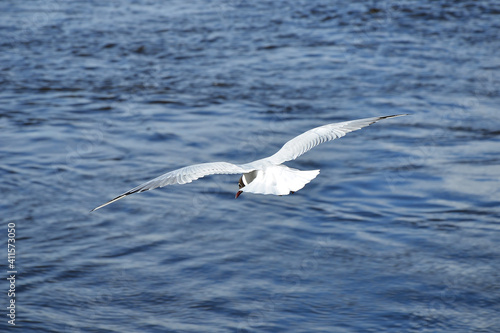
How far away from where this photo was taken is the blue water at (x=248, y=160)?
680cm

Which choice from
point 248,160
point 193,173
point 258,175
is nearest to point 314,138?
point 258,175

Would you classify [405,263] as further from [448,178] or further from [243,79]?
[243,79]

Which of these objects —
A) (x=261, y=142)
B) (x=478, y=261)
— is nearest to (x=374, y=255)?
(x=478, y=261)

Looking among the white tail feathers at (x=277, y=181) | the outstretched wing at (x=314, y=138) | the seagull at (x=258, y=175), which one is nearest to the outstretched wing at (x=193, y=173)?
the seagull at (x=258, y=175)

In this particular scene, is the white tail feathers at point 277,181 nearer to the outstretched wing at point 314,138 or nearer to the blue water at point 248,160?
the outstretched wing at point 314,138

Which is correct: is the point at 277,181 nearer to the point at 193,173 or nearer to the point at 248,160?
the point at 193,173

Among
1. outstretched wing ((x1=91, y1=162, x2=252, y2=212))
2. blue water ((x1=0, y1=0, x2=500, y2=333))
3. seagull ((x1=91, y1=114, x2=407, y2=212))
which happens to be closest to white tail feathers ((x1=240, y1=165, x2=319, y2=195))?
seagull ((x1=91, y1=114, x2=407, y2=212))

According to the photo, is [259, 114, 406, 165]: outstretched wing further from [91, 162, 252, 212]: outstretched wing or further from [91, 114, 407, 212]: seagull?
[91, 162, 252, 212]: outstretched wing

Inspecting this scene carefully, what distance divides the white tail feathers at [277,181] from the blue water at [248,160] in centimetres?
135

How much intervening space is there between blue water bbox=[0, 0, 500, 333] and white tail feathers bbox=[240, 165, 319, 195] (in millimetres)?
1347

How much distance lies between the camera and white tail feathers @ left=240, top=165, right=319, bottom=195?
563cm

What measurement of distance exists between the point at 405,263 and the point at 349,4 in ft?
33.4

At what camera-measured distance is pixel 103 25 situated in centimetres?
1520

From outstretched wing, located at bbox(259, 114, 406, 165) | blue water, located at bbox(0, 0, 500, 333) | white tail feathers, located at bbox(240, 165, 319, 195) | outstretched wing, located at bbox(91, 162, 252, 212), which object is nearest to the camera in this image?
white tail feathers, located at bbox(240, 165, 319, 195)
